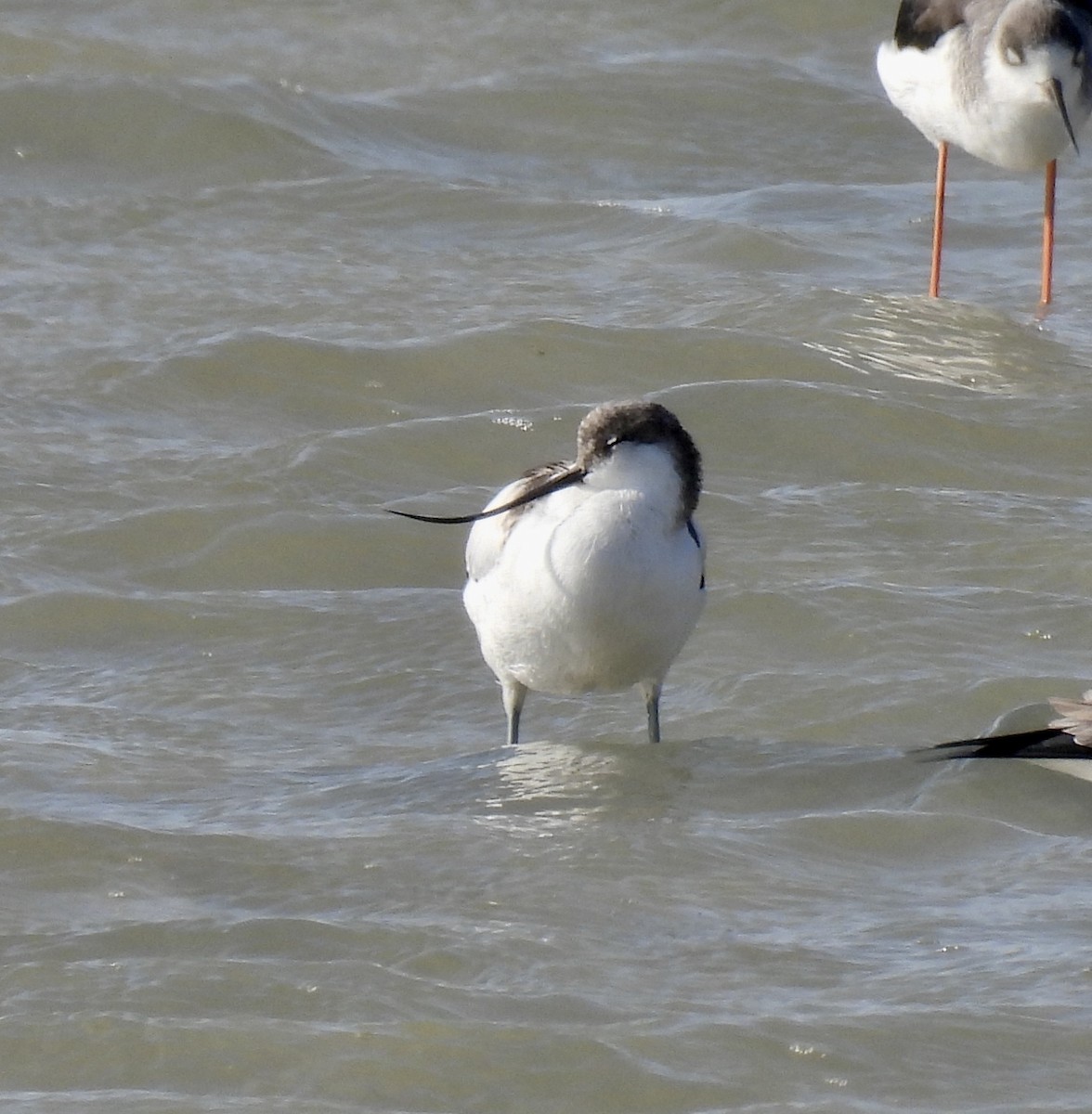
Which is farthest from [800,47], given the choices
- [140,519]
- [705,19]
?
[140,519]

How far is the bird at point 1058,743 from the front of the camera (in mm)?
5184

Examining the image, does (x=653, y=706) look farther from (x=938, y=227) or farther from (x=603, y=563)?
(x=938, y=227)

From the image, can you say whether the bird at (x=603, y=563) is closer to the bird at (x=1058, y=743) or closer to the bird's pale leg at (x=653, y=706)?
the bird's pale leg at (x=653, y=706)

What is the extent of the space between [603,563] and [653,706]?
522 mm

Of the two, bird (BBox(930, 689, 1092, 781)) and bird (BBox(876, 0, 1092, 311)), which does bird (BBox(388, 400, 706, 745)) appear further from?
bird (BBox(876, 0, 1092, 311))

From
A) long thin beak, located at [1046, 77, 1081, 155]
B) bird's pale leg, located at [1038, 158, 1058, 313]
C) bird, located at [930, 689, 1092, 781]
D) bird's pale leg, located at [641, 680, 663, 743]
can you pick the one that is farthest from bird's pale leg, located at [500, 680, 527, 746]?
long thin beak, located at [1046, 77, 1081, 155]

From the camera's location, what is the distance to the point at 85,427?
7.68 meters

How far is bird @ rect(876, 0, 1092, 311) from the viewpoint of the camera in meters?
9.41

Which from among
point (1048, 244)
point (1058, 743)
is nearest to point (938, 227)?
point (1048, 244)

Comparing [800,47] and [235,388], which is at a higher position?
[800,47]

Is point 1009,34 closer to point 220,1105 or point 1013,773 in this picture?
point 1013,773

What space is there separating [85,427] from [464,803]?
2.96 meters

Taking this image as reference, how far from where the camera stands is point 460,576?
6867 mm

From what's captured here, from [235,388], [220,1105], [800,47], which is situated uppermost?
[800,47]
